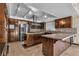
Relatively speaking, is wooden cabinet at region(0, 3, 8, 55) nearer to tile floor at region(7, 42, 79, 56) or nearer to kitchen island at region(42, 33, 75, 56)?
tile floor at region(7, 42, 79, 56)

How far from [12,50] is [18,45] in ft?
0.37

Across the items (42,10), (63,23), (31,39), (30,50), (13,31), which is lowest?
(30,50)

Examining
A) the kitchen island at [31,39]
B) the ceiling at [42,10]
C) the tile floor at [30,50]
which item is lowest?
the tile floor at [30,50]

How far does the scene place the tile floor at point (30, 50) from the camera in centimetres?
164

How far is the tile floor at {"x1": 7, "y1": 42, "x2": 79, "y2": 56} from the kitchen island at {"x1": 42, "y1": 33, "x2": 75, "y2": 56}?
0.23 feet

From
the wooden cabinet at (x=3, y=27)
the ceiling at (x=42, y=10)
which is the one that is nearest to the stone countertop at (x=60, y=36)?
the ceiling at (x=42, y=10)

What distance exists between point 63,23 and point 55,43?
315 millimetres

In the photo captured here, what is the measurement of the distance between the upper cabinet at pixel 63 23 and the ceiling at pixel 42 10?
6 cm

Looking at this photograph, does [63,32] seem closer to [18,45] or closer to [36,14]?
[36,14]

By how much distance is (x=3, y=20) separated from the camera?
1659mm

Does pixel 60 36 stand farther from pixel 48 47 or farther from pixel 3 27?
pixel 3 27

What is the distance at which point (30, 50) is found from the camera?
1.66 m

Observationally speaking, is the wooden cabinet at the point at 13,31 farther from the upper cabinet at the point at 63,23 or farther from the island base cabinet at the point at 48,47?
the upper cabinet at the point at 63,23

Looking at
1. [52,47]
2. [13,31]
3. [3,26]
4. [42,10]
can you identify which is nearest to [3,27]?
[3,26]
